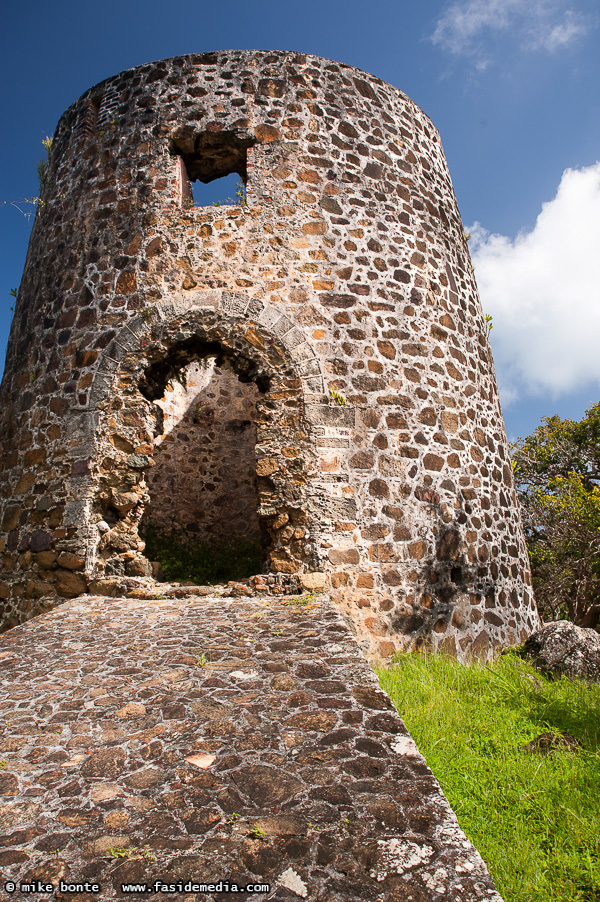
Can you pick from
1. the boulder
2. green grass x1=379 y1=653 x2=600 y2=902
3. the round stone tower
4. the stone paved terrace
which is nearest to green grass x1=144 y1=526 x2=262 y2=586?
the round stone tower

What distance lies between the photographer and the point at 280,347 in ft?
19.0

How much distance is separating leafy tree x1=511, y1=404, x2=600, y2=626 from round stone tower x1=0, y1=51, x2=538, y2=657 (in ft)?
11.6

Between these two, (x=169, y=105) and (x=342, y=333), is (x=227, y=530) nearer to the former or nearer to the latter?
(x=342, y=333)

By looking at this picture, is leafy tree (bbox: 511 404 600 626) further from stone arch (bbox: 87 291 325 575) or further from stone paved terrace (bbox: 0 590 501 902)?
stone paved terrace (bbox: 0 590 501 902)

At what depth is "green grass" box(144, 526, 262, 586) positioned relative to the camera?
9070 millimetres

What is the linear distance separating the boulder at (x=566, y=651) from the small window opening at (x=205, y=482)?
467 centimetres

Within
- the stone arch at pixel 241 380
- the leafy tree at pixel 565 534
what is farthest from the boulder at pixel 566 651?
the leafy tree at pixel 565 534

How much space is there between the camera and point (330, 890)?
79.5 inches

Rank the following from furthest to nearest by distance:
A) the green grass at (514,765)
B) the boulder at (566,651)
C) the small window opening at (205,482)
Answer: the small window opening at (205,482) → the boulder at (566,651) → the green grass at (514,765)

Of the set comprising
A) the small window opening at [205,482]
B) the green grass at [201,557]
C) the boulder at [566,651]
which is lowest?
the boulder at [566,651]

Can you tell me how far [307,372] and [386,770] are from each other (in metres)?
3.85

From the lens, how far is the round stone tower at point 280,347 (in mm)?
5586

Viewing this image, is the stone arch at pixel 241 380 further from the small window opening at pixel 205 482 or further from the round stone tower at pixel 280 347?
the small window opening at pixel 205 482

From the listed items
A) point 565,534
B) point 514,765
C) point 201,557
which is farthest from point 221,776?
point 565,534
